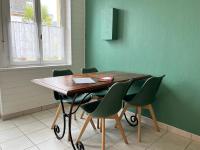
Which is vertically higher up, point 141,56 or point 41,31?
point 41,31

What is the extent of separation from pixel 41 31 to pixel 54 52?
468 mm

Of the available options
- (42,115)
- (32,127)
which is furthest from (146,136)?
(42,115)

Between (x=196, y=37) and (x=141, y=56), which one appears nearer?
(x=196, y=37)

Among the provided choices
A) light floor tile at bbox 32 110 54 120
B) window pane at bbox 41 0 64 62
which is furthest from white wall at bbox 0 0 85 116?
window pane at bbox 41 0 64 62

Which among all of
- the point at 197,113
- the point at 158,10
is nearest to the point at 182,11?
the point at 158,10

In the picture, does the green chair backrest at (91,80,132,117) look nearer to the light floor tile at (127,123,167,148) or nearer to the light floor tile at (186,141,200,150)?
the light floor tile at (127,123,167,148)

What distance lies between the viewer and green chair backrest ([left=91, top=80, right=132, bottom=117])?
181 cm

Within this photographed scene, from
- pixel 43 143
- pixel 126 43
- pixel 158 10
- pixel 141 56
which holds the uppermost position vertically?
pixel 158 10

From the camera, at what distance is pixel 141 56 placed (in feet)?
8.98

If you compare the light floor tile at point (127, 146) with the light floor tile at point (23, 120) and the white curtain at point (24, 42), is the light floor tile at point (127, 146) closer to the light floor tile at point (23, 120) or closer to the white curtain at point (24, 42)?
the light floor tile at point (23, 120)

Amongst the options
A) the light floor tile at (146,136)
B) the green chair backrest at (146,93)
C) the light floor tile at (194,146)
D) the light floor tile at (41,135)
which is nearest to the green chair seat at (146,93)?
the green chair backrest at (146,93)

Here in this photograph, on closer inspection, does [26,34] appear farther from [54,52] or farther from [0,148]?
[0,148]

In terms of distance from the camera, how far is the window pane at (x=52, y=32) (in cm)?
323

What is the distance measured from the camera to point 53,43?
3.41m
